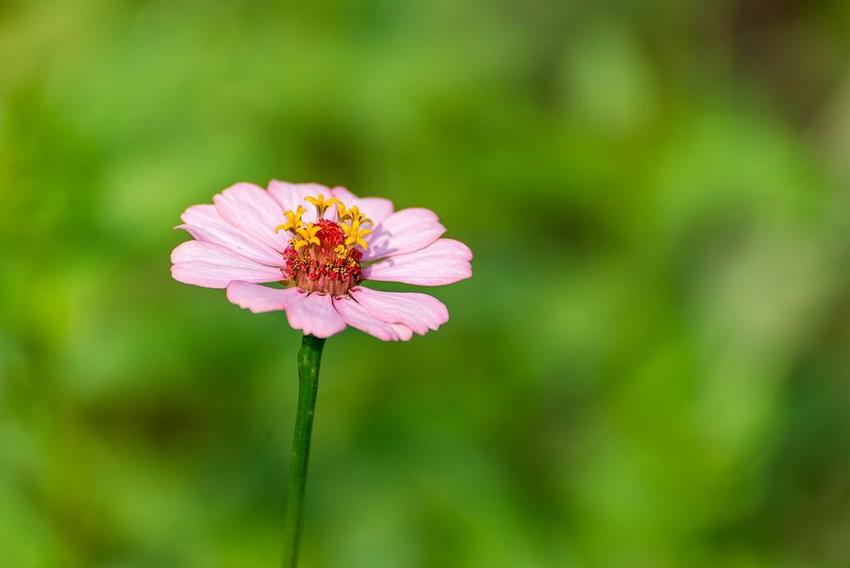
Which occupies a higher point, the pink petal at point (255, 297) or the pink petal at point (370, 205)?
the pink petal at point (370, 205)

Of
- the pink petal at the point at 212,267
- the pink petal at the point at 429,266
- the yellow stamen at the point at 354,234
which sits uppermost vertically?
the yellow stamen at the point at 354,234

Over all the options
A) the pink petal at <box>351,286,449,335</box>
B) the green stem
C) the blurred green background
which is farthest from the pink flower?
the blurred green background

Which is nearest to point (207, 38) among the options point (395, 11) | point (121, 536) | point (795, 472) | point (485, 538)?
point (395, 11)

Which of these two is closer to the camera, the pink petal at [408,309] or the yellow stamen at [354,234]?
the pink petal at [408,309]

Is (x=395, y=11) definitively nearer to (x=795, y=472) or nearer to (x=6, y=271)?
(x=6, y=271)

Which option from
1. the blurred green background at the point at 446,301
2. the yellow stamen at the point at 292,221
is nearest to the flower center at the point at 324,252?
the yellow stamen at the point at 292,221

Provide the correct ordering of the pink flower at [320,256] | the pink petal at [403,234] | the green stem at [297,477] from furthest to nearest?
the pink petal at [403,234] → the pink flower at [320,256] → the green stem at [297,477]

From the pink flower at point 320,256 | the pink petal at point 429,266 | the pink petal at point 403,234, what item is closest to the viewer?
the pink flower at point 320,256

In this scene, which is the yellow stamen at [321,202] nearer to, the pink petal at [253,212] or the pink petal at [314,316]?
the pink petal at [253,212]
